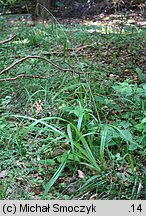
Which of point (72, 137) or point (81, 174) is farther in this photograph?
point (72, 137)

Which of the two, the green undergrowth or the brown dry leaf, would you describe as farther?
the brown dry leaf

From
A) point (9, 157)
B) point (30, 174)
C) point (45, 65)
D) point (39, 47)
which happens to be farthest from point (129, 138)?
point (39, 47)

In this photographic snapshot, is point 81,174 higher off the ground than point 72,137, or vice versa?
point 72,137

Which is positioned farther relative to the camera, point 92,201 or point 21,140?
point 21,140

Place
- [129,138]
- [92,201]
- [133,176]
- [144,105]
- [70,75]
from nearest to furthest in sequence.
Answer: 1. [92,201]
2. [133,176]
3. [129,138]
4. [144,105]
5. [70,75]

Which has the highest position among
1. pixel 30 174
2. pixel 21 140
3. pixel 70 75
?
pixel 70 75

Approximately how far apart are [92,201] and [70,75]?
189 centimetres

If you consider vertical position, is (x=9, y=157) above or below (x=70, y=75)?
below

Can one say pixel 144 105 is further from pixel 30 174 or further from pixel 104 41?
pixel 104 41

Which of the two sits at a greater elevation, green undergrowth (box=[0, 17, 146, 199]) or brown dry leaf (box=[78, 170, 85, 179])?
green undergrowth (box=[0, 17, 146, 199])

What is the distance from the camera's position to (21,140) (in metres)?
2.44

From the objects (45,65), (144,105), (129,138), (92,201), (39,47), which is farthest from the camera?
(39,47)

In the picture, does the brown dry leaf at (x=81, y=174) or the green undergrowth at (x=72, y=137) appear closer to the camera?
the green undergrowth at (x=72, y=137)

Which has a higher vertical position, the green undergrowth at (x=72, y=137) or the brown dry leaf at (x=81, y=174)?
the green undergrowth at (x=72, y=137)
